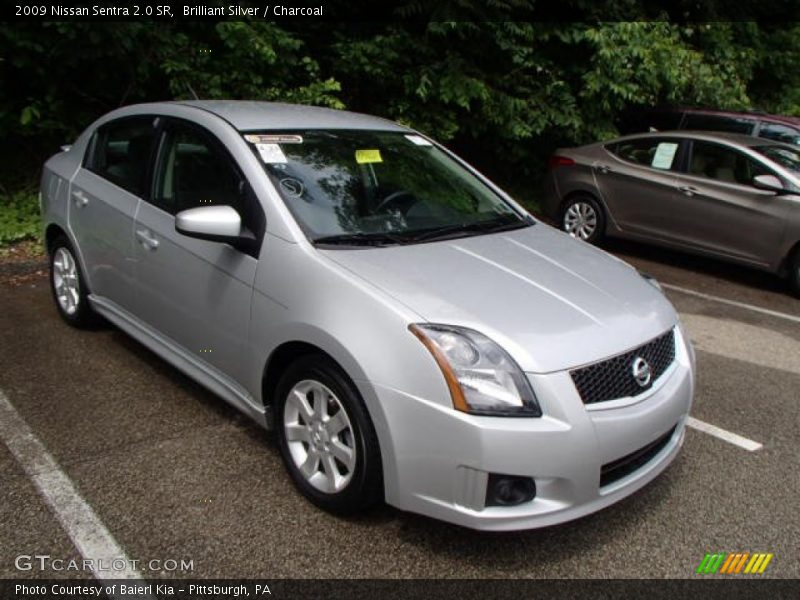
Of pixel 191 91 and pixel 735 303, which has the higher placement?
pixel 191 91

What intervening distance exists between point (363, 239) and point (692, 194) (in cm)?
529

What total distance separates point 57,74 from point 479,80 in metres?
4.59

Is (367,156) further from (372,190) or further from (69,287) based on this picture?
(69,287)

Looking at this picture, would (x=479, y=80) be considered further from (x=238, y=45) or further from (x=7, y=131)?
(x=7, y=131)

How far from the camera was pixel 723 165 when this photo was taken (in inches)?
279

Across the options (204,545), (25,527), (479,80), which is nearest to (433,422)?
→ (204,545)

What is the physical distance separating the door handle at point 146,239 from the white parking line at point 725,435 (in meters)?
2.85

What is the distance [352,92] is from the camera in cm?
906

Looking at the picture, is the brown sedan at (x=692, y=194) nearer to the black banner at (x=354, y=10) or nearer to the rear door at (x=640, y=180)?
the rear door at (x=640, y=180)

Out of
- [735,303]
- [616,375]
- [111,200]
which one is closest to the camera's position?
[616,375]

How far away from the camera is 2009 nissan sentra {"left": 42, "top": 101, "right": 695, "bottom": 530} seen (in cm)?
238

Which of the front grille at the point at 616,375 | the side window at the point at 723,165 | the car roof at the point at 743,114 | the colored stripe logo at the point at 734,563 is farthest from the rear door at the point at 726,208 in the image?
the colored stripe logo at the point at 734,563

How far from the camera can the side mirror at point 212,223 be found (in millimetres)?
2896

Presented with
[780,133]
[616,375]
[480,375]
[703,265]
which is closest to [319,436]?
[480,375]
